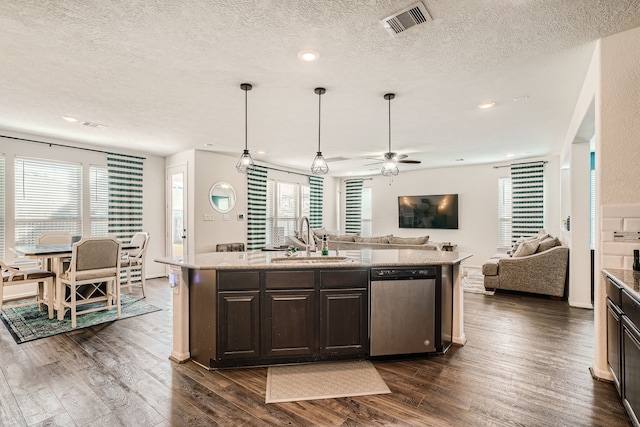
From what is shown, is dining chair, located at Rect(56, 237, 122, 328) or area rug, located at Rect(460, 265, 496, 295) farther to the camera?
area rug, located at Rect(460, 265, 496, 295)

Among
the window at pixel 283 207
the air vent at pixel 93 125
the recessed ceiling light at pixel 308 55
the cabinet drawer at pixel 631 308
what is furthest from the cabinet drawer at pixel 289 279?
the window at pixel 283 207

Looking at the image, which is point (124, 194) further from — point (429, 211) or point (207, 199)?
point (429, 211)

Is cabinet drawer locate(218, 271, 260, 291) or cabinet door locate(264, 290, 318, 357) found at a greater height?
cabinet drawer locate(218, 271, 260, 291)

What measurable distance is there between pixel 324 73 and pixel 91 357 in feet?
10.7

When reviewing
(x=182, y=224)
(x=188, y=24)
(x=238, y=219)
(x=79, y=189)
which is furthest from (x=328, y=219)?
(x=188, y=24)

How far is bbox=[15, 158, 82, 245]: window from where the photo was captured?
16.2ft

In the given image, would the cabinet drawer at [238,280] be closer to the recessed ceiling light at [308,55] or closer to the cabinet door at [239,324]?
the cabinet door at [239,324]

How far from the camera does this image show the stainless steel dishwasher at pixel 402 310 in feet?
9.14

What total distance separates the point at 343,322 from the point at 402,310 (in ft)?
1.72

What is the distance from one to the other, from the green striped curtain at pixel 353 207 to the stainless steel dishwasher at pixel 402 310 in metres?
6.91

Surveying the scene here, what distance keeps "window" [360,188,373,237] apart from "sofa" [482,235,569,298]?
176 inches

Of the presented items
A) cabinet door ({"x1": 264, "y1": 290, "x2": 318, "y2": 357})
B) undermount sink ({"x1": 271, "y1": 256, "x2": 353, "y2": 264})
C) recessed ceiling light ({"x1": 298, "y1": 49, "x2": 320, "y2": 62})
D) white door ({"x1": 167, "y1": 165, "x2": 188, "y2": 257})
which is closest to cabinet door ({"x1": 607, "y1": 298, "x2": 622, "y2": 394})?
undermount sink ({"x1": 271, "y1": 256, "x2": 353, "y2": 264})

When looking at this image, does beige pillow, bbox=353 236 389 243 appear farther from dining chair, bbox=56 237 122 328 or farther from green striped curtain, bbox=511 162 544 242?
dining chair, bbox=56 237 122 328

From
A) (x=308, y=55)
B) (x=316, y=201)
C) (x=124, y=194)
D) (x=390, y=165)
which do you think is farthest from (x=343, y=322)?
(x=316, y=201)
